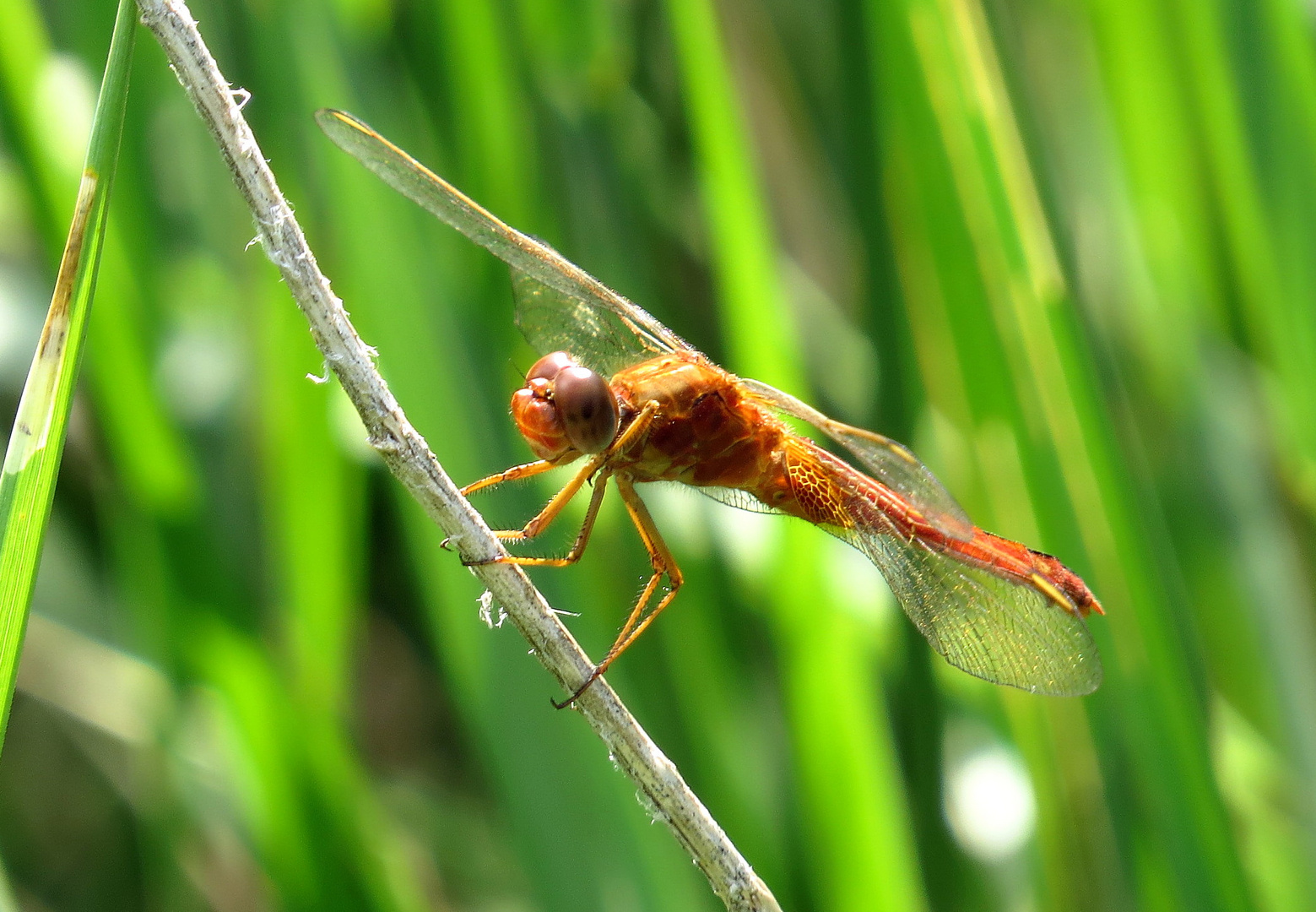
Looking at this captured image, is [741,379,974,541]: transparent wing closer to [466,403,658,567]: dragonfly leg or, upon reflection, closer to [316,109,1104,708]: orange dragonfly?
[316,109,1104,708]: orange dragonfly

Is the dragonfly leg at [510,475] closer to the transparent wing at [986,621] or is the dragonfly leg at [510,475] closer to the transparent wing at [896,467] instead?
the transparent wing at [896,467]

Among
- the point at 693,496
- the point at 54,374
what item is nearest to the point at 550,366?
the point at 54,374

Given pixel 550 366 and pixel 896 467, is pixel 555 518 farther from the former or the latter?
pixel 896 467

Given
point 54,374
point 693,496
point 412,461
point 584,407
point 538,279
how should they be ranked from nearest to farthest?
point 54,374
point 412,461
point 584,407
point 538,279
point 693,496

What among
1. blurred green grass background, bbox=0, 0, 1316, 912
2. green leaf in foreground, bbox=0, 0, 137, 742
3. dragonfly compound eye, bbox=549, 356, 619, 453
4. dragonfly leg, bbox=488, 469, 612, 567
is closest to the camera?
green leaf in foreground, bbox=0, 0, 137, 742

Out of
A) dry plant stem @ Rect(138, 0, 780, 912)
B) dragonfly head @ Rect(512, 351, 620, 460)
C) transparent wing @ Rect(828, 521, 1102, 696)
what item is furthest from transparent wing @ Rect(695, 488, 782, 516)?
dry plant stem @ Rect(138, 0, 780, 912)

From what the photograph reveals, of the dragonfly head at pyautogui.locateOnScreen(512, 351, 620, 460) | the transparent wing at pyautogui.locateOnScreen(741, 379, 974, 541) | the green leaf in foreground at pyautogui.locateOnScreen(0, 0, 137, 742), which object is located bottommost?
the green leaf in foreground at pyautogui.locateOnScreen(0, 0, 137, 742)

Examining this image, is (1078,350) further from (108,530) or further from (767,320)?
(108,530)
